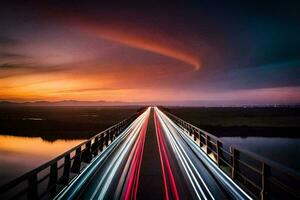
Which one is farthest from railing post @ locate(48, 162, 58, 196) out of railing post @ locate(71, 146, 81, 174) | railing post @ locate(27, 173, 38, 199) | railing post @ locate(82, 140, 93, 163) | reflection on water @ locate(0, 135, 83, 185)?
reflection on water @ locate(0, 135, 83, 185)

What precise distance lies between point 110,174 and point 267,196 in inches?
238

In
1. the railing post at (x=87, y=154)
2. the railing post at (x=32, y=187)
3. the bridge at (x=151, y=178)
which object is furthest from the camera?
the railing post at (x=87, y=154)

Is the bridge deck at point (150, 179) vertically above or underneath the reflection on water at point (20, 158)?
above

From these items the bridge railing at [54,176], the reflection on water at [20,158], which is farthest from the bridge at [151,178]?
the reflection on water at [20,158]

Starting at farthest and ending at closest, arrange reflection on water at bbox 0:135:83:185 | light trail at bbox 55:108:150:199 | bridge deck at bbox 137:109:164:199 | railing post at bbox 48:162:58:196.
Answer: reflection on water at bbox 0:135:83:185 → bridge deck at bbox 137:109:164:199 → light trail at bbox 55:108:150:199 → railing post at bbox 48:162:58:196

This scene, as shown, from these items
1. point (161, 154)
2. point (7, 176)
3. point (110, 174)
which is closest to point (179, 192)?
point (110, 174)

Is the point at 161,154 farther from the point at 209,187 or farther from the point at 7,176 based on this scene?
the point at 7,176

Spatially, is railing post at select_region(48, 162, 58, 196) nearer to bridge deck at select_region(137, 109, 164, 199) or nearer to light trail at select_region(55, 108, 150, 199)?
light trail at select_region(55, 108, 150, 199)

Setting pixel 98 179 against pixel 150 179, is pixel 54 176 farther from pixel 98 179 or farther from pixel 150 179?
pixel 150 179

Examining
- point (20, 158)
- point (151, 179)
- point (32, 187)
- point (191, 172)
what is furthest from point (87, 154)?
point (20, 158)

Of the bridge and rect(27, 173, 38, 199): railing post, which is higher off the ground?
rect(27, 173, 38, 199): railing post

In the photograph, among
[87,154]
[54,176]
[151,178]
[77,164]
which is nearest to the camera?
[54,176]

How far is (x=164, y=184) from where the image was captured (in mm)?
9672

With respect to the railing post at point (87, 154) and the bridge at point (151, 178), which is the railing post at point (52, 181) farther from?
the railing post at point (87, 154)
